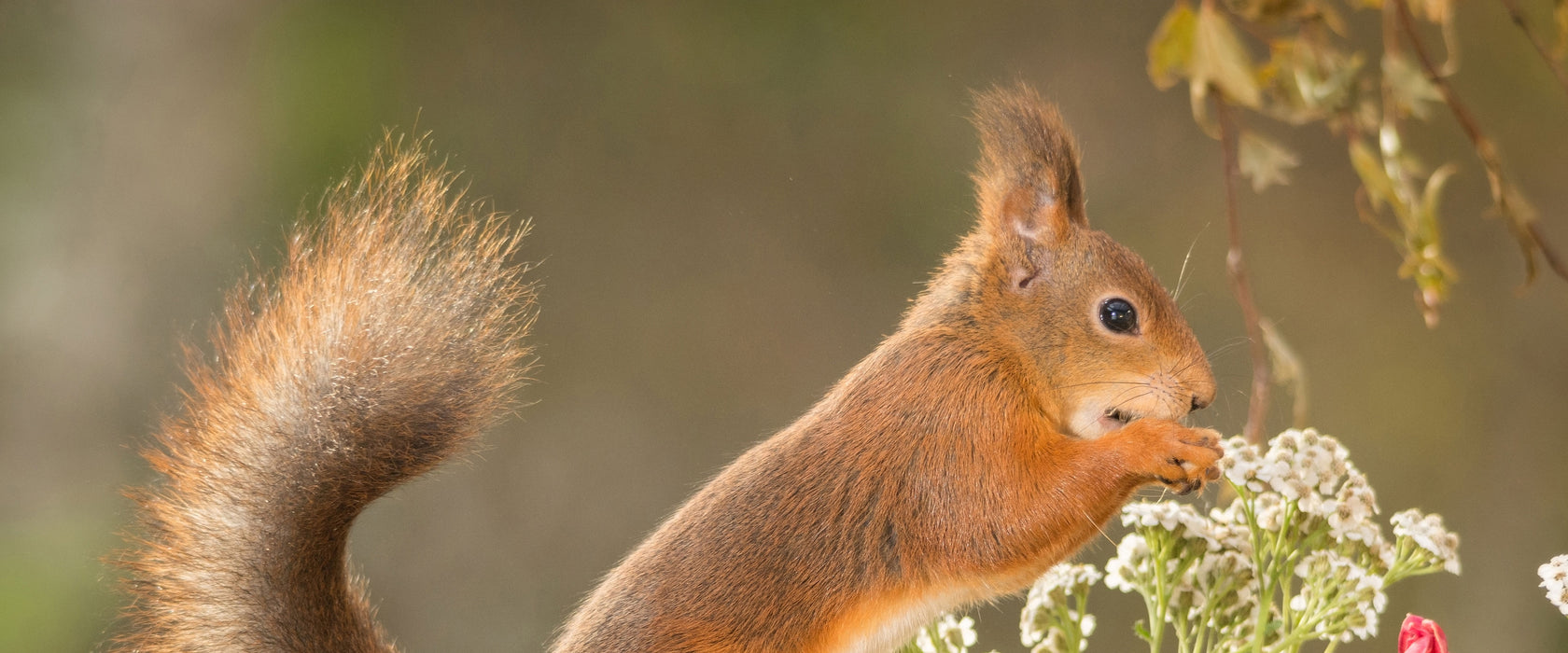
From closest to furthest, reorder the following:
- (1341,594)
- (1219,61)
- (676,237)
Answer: (1219,61)
(1341,594)
(676,237)

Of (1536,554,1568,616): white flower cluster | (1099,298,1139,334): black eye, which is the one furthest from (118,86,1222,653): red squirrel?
(1536,554,1568,616): white flower cluster

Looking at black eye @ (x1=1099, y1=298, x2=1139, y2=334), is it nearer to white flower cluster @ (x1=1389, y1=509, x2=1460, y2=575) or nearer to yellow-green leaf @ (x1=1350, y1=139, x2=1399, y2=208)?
white flower cluster @ (x1=1389, y1=509, x2=1460, y2=575)

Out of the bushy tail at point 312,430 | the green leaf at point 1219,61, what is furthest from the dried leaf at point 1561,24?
the bushy tail at point 312,430

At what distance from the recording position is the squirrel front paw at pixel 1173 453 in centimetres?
80

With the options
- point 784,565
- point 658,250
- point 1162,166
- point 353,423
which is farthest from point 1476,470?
point 353,423

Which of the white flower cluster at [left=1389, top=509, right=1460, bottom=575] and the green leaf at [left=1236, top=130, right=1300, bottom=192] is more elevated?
the green leaf at [left=1236, top=130, right=1300, bottom=192]

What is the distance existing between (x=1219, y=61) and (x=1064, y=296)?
1.63ft

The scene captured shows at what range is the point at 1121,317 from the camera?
3.07 ft

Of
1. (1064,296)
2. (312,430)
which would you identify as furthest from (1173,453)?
(312,430)

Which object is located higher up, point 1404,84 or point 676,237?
point 676,237

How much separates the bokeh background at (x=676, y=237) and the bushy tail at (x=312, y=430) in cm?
88

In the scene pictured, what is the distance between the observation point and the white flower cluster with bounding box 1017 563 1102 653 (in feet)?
2.86

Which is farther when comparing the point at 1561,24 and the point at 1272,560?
the point at 1272,560

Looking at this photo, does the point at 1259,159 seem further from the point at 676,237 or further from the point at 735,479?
the point at 676,237
